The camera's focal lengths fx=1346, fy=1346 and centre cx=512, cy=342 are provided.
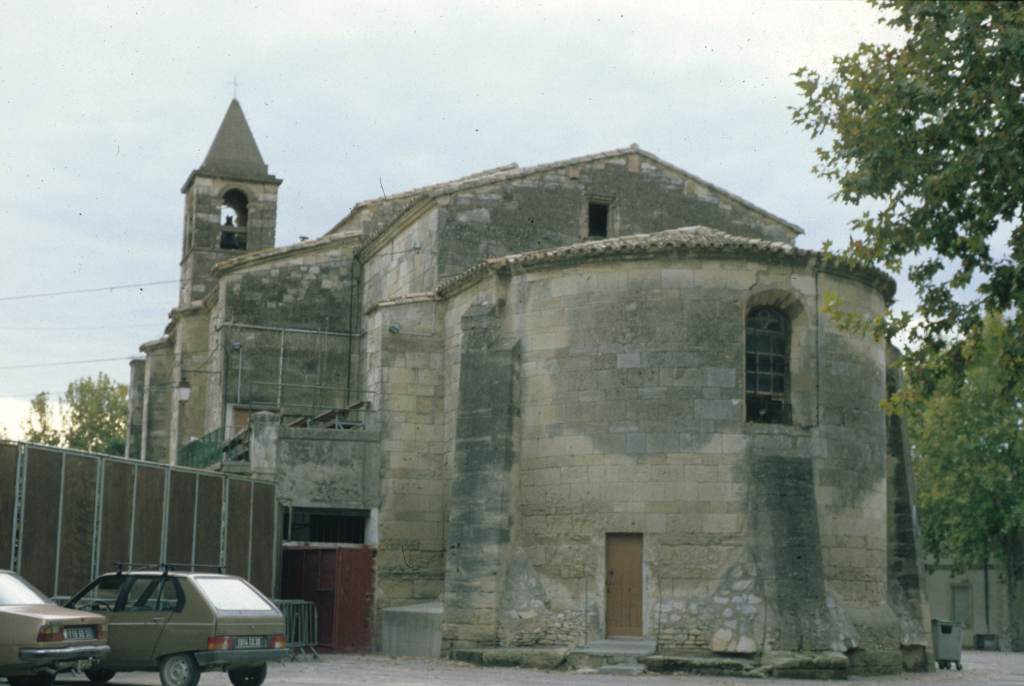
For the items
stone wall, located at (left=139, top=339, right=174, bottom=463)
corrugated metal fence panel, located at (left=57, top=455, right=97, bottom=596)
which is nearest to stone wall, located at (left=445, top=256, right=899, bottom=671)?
corrugated metal fence panel, located at (left=57, top=455, right=97, bottom=596)

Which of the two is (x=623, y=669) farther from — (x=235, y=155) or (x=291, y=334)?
(x=235, y=155)

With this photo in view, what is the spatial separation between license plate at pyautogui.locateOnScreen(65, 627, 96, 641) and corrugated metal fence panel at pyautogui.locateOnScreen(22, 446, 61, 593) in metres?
4.20

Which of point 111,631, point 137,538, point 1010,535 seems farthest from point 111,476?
point 1010,535

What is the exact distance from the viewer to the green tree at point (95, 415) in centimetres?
6631

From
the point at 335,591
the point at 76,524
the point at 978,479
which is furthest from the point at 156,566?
the point at 978,479

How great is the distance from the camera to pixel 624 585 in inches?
877

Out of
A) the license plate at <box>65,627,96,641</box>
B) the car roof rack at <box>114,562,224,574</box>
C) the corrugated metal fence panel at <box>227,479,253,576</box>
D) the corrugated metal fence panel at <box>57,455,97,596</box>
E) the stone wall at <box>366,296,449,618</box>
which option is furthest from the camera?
the stone wall at <box>366,296,449,618</box>

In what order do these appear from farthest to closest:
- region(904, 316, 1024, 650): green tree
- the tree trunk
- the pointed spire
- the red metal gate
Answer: the tree trunk
region(904, 316, 1024, 650): green tree
the pointed spire
the red metal gate

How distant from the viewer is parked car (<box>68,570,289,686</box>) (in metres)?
14.8

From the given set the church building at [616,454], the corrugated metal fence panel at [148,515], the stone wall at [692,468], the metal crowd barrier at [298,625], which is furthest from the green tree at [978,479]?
the corrugated metal fence panel at [148,515]

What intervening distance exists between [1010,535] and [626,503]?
2559 centimetres

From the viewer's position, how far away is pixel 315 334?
32.5 metres

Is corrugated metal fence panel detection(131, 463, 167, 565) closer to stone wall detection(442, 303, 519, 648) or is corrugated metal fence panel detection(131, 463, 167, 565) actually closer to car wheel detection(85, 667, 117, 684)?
car wheel detection(85, 667, 117, 684)

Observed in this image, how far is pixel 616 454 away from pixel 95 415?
164ft
